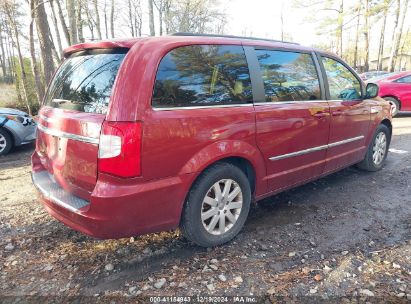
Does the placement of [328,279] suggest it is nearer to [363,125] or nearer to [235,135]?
[235,135]

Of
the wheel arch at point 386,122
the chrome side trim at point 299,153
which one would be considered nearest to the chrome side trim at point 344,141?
the chrome side trim at point 299,153

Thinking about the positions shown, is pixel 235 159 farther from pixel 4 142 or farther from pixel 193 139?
pixel 4 142

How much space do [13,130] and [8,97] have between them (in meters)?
6.56

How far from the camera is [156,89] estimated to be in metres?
2.50

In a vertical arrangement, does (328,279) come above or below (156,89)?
below

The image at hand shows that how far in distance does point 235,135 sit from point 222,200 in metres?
0.60

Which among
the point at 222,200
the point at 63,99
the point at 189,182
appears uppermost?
the point at 63,99

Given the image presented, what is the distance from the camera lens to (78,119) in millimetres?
2535

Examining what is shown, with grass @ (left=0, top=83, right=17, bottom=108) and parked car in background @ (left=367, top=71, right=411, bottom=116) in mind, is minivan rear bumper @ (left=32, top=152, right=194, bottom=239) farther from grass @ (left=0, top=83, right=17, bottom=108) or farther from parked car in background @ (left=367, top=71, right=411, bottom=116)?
grass @ (left=0, top=83, right=17, bottom=108)

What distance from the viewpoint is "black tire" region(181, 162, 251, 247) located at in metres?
2.78

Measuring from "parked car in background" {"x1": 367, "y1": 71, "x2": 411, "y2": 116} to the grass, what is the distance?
12.7 metres

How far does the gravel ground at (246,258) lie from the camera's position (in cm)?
250

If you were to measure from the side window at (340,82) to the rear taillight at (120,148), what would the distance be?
2.66 metres

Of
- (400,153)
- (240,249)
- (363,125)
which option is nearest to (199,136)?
(240,249)
